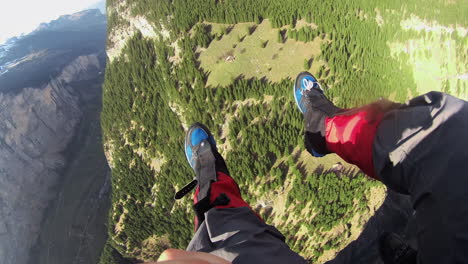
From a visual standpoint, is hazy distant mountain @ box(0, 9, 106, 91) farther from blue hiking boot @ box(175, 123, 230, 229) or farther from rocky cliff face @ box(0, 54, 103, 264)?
blue hiking boot @ box(175, 123, 230, 229)

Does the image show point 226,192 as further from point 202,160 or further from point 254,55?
point 254,55

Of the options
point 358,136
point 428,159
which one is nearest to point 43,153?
point 358,136

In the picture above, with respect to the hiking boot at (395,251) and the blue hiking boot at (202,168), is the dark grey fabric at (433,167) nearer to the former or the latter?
the hiking boot at (395,251)

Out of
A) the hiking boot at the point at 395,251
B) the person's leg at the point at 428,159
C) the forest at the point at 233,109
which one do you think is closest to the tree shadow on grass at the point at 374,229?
the forest at the point at 233,109

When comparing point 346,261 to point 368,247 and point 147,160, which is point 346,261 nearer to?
→ point 368,247

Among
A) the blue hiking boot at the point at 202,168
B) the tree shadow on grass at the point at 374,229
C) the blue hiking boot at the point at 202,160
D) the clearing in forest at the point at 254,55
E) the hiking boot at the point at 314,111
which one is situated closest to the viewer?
the blue hiking boot at the point at 202,168

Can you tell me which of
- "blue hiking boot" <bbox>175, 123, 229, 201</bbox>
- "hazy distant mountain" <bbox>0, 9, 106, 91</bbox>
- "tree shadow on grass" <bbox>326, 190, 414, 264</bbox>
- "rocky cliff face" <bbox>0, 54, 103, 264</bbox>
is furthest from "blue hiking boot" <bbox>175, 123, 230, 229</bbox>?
"hazy distant mountain" <bbox>0, 9, 106, 91</bbox>

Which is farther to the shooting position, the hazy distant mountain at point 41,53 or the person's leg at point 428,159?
the hazy distant mountain at point 41,53
